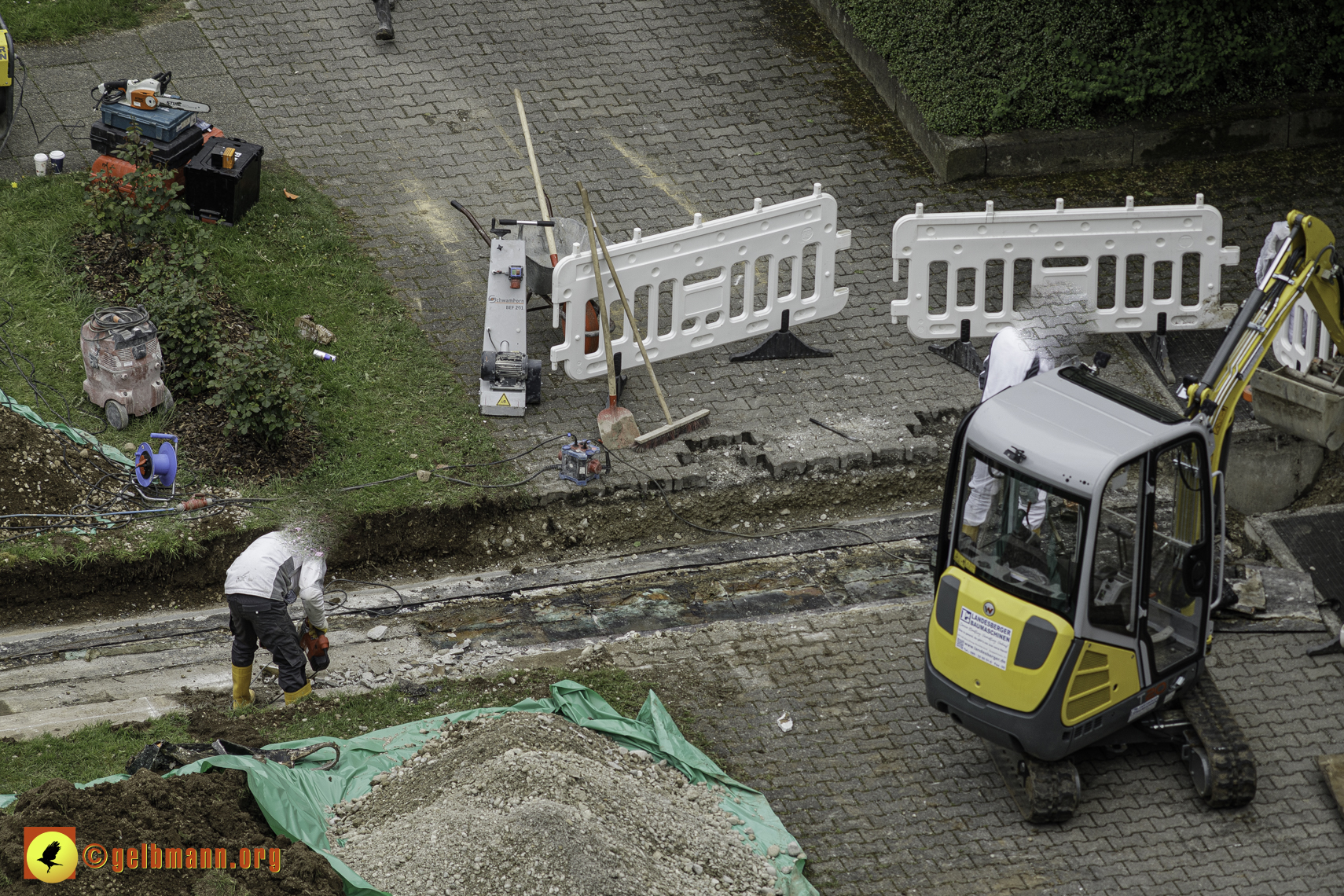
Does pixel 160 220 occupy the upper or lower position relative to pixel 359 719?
upper

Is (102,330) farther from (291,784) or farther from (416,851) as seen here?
(416,851)

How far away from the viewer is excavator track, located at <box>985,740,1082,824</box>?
28.6 ft

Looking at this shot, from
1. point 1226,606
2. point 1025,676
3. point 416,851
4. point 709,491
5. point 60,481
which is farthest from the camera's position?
point 709,491

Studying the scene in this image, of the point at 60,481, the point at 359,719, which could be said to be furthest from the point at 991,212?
the point at 60,481

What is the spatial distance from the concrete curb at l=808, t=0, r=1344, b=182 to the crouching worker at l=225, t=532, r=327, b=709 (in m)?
7.86

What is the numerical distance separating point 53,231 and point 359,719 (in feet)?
20.2

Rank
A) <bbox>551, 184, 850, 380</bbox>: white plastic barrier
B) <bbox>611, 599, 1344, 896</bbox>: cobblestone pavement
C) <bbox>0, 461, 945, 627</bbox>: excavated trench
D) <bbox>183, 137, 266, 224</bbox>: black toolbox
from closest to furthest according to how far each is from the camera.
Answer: <bbox>611, 599, 1344, 896</bbox>: cobblestone pavement, <bbox>0, 461, 945, 627</bbox>: excavated trench, <bbox>551, 184, 850, 380</bbox>: white plastic barrier, <bbox>183, 137, 266, 224</bbox>: black toolbox

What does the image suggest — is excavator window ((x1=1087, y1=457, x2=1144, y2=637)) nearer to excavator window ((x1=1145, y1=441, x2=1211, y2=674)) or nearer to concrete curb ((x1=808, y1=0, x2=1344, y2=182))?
excavator window ((x1=1145, y1=441, x2=1211, y2=674))

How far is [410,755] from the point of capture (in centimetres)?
898

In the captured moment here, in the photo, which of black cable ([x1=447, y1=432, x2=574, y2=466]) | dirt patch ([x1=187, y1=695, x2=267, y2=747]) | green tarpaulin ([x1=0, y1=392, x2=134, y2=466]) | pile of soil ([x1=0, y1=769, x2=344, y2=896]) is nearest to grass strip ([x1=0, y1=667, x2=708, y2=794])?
dirt patch ([x1=187, y1=695, x2=267, y2=747])

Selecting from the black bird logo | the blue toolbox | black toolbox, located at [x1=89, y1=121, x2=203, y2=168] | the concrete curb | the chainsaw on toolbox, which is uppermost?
the chainsaw on toolbox

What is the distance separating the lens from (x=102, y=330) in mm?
11336

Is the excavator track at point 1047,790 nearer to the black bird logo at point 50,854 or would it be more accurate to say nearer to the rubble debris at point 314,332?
the black bird logo at point 50,854

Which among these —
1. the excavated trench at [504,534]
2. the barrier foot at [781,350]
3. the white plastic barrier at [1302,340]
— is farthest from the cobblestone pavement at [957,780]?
the barrier foot at [781,350]
